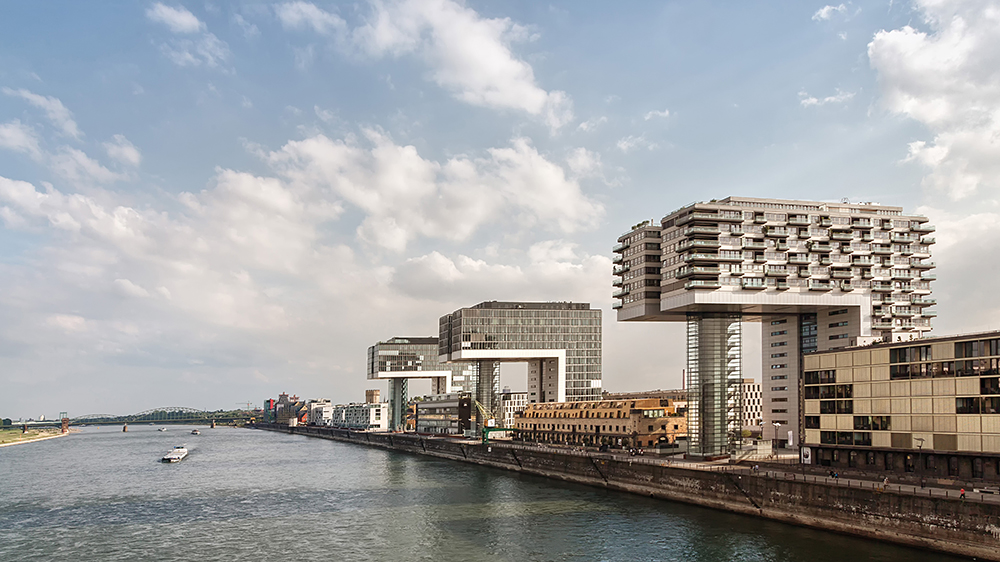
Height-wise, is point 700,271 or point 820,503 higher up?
point 700,271

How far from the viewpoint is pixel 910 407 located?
257 ft

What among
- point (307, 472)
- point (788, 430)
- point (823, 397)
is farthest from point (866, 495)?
point (307, 472)

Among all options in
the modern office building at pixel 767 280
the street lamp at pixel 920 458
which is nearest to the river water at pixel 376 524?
the street lamp at pixel 920 458

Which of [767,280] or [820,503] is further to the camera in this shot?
[767,280]

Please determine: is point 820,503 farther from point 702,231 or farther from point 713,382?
point 702,231

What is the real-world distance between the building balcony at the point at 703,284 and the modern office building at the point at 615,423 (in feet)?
122

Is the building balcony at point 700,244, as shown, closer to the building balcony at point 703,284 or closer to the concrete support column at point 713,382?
the building balcony at point 703,284

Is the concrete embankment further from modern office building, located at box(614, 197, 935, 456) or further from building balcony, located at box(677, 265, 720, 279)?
building balcony, located at box(677, 265, 720, 279)

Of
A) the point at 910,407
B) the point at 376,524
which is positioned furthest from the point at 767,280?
the point at 376,524

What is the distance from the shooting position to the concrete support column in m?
117

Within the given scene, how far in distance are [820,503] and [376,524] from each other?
45.3 m

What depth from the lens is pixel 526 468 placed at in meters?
130

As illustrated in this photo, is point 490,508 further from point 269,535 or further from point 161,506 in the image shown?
point 161,506

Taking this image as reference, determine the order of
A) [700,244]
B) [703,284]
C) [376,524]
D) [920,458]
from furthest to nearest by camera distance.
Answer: [700,244], [703,284], [376,524], [920,458]
